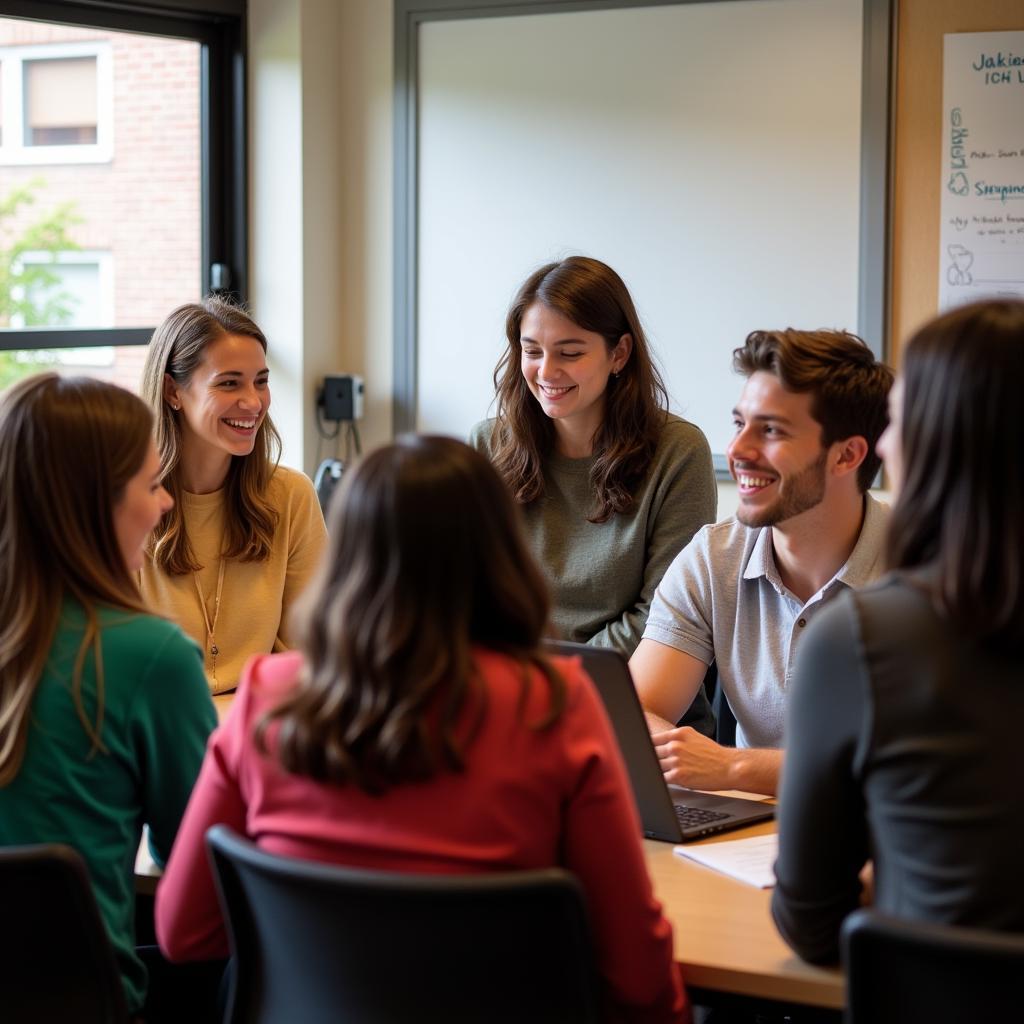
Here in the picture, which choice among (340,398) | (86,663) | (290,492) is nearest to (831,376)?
(290,492)

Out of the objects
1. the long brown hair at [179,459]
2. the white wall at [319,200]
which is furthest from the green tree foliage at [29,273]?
the long brown hair at [179,459]

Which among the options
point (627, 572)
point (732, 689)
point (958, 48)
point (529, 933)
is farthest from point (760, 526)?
point (958, 48)

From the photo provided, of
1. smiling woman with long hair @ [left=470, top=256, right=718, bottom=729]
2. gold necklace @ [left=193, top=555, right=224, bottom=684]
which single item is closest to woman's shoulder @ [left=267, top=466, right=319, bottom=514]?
gold necklace @ [left=193, top=555, right=224, bottom=684]

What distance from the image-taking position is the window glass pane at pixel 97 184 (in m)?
4.18

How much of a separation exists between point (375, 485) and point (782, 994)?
643 millimetres

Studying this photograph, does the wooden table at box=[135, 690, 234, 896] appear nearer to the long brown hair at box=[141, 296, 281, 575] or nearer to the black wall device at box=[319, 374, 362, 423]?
the long brown hair at box=[141, 296, 281, 575]

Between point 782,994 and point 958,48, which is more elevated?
point 958,48

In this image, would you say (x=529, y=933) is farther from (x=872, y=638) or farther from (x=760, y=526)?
(x=760, y=526)

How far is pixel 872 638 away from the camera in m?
1.24

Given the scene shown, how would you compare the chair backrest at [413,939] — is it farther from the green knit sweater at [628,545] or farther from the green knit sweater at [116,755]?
the green knit sweater at [628,545]

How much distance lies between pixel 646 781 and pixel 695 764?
199 millimetres

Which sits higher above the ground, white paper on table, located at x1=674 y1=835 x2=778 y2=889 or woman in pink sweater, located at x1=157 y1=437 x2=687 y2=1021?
woman in pink sweater, located at x1=157 y1=437 x2=687 y2=1021

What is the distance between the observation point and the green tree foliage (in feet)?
13.3

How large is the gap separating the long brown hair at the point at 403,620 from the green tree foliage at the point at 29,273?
9.75 ft
